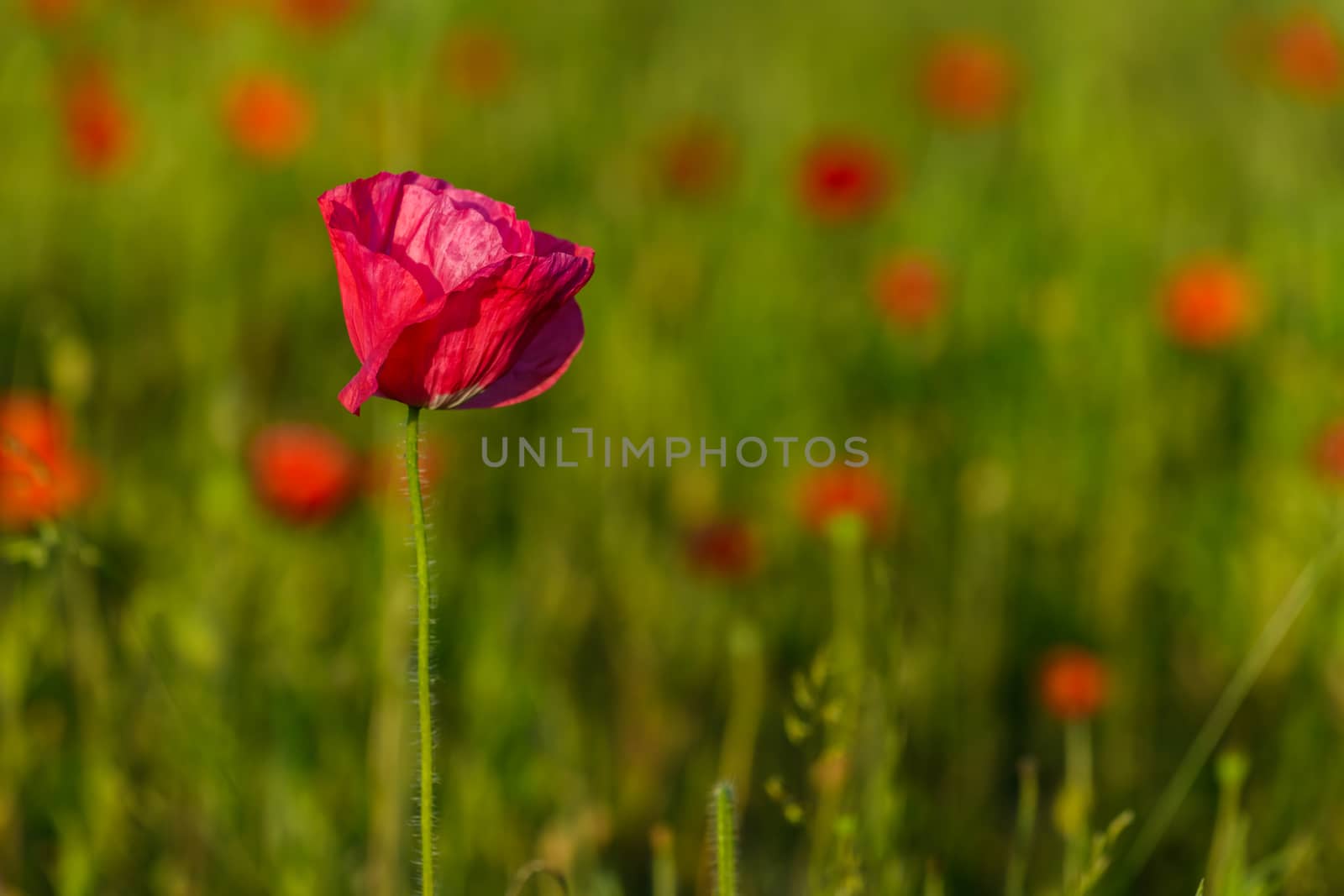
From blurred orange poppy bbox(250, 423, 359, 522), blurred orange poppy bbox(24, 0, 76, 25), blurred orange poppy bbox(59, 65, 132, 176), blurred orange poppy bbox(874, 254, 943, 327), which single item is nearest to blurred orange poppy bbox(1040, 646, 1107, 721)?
blurred orange poppy bbox(874, 254, 943, 327)

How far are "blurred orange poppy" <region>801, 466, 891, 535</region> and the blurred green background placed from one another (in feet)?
0.09

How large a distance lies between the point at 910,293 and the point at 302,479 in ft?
3.07

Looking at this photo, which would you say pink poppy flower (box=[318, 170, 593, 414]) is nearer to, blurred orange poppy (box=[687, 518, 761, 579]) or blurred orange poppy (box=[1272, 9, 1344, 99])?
blurred orange poppy (box=[687, 518, 761, 579])

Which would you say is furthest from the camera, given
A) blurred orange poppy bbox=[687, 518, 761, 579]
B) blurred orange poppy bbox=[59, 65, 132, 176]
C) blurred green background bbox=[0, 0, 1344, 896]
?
blurred orange poppy bbox=[59, 65, 132, 176]

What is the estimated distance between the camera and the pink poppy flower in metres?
0.66

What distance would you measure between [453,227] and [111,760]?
0.88 m

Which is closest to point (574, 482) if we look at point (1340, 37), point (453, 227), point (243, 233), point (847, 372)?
point (847, 372)

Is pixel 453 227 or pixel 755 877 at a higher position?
pixel 453 227

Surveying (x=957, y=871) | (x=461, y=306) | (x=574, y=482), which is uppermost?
(x=461, y=306)

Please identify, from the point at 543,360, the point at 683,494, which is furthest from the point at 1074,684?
the point at 543,360

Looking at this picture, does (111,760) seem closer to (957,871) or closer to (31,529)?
(31,529)

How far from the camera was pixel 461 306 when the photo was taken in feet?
2.22

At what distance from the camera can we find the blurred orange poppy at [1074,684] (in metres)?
1.42

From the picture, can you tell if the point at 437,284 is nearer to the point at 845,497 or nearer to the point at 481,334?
the point at 481,334
